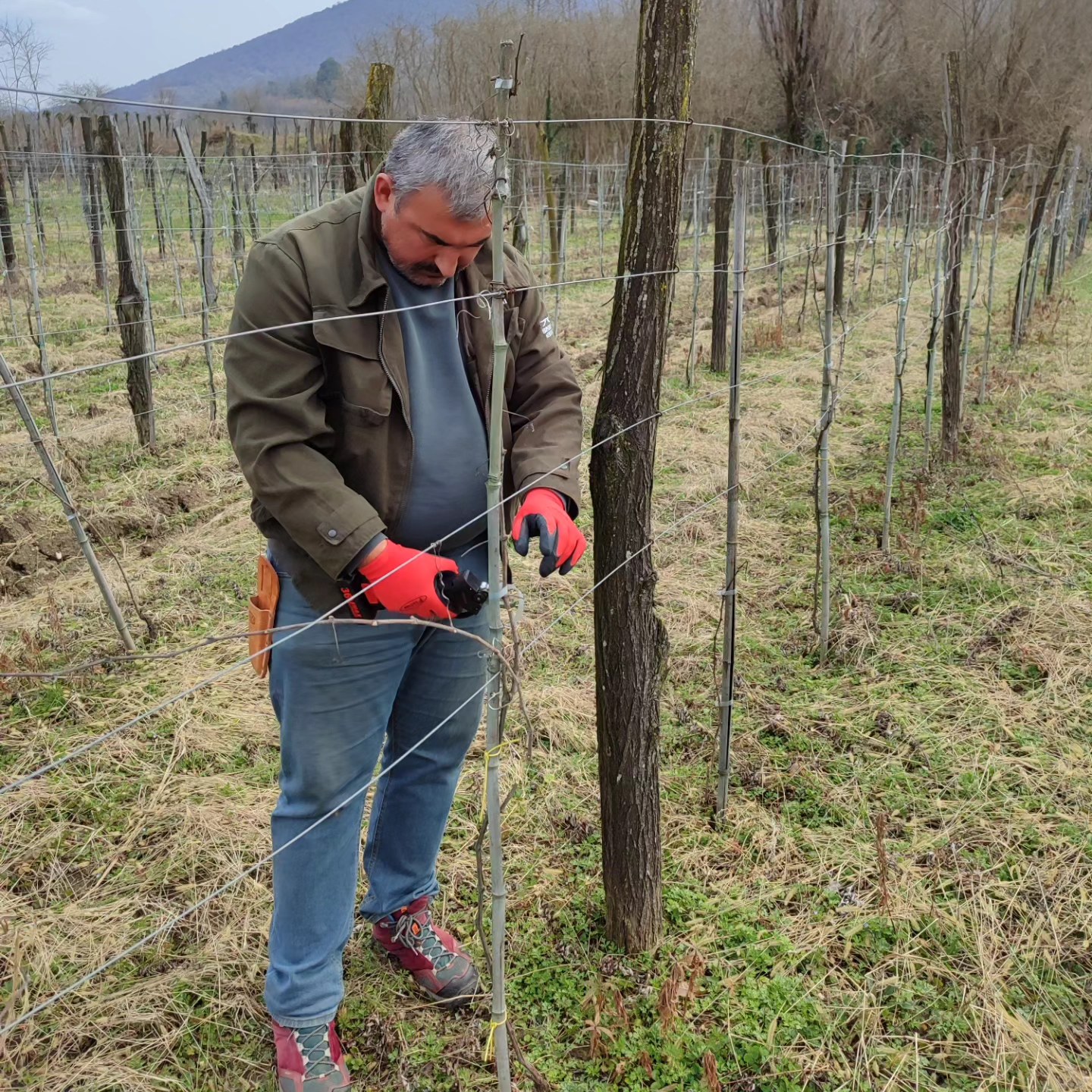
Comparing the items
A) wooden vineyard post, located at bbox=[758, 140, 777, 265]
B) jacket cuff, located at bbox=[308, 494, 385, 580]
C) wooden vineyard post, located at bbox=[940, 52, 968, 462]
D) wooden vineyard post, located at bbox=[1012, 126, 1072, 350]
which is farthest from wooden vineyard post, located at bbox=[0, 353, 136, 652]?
wooden vineyard post, located at bbox=[758, 140, 777, 265]

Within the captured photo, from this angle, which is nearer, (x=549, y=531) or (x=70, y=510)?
(x=549, y=531)

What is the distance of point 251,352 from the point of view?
1404 mm

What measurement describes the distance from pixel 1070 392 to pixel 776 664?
4.70m

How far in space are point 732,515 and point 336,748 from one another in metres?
1.24

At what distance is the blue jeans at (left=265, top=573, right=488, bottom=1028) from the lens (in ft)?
5.19

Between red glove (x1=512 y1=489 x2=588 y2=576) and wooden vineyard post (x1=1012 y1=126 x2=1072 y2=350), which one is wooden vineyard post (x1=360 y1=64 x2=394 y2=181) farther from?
wooden vineyard post (x1=1012 y1=126 x2=1072 y2=350)

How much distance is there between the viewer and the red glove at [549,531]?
5.12ft

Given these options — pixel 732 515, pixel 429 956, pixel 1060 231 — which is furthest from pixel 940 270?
pixel 1060 231

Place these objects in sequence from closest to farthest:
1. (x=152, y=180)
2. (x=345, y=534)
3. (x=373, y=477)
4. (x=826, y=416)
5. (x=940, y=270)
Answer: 1. (x=345, y=534)
2. (x=373, y=477)
3. (x=826, y=416)
4. (x=940, y=270)
5. (x=152, y=180)

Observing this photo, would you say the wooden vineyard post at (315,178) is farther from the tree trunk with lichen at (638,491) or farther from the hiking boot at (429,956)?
the hiking boot at (429,956)

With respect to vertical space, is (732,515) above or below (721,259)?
below

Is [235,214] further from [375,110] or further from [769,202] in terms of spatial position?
[769,202]

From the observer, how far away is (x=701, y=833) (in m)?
2.44

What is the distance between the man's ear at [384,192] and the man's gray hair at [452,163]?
3cm
